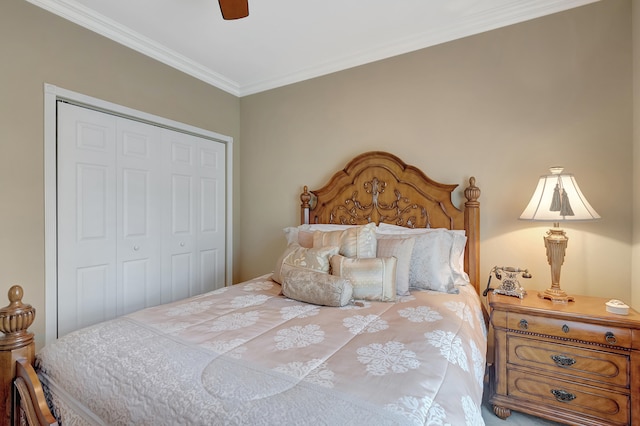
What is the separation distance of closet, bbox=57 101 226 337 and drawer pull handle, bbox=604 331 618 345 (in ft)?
A: 10.2

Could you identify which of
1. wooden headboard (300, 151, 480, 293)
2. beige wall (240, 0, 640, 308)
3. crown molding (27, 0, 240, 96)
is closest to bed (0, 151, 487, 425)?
wooden headboard (300, 151, 480, 293)

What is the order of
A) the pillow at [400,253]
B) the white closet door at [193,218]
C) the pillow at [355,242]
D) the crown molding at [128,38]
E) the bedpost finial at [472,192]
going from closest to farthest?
the pillow at [400,253] < the pillow at [355,242] < the crown molding at [128,38] < the bedpost finial at [472,192] < the white closet door at [193,218]

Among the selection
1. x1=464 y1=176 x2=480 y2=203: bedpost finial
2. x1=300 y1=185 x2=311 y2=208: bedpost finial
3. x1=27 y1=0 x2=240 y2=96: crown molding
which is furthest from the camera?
x1=300 y1=185 x2=311 y2=208: bedpost finial

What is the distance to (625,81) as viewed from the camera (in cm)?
185

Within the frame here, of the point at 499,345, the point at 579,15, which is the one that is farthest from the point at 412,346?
the point at 579,15

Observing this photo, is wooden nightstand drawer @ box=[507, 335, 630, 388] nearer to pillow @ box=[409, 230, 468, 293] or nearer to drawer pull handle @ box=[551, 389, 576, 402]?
drawer pull handle @ box=[551, 389, 576, 402]

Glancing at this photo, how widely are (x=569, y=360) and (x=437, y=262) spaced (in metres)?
0.80

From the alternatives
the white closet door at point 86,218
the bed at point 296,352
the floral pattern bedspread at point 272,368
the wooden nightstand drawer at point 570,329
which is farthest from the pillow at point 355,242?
the white closet door at point 86,218

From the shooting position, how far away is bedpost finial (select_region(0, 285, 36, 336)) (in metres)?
1.13

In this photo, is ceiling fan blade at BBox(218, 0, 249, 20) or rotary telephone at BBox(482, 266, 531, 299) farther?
rotary telephone at BBox(482, 266, 531, 299)

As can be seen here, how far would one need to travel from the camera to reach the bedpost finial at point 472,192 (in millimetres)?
2170

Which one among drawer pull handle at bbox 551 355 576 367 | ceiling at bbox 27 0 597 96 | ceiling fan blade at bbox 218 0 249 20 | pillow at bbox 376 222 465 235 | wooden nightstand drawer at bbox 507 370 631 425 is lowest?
wooden nightstand drawer at bbox 507 370 631 425

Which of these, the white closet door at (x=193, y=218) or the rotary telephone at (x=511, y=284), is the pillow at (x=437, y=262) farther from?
the white closet door at (x=193, y=218)

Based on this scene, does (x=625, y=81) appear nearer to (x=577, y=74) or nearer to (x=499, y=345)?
(x=577, y=74)
